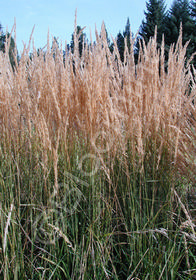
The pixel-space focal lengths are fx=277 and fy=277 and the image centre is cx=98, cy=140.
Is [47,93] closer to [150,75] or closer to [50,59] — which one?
[50,59]

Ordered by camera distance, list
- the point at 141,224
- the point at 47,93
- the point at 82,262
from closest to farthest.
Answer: the point at 82,262
the point at 141,224
the point at 47,93

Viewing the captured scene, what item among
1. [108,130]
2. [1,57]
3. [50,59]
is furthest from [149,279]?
[1,57]

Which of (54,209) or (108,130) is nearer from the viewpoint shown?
(54,209)

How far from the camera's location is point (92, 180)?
1.51 meters

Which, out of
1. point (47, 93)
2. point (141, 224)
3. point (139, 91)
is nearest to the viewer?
point (141, 224)

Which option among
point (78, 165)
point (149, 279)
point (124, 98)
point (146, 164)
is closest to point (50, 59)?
point (124, 98)

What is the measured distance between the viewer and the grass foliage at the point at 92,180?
1.42 metres

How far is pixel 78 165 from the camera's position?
5.45ft

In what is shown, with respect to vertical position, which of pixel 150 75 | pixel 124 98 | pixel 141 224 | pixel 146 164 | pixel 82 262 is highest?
pixel 150 75

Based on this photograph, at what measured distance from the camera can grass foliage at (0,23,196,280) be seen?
1424 millimetres

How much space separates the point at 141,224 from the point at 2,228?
73 cm

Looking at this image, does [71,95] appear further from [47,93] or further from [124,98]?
[124,98]

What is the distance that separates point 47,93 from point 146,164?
0.78 m

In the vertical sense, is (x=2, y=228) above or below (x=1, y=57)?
below
